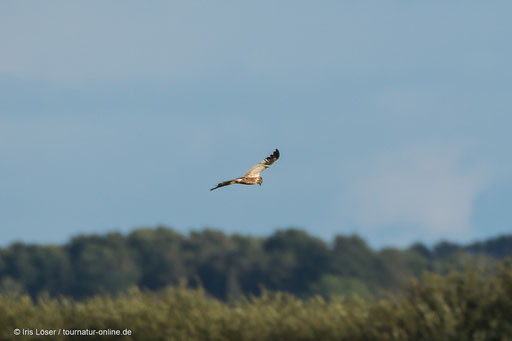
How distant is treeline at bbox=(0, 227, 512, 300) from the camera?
92.0m

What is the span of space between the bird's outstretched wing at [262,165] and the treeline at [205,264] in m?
76.2

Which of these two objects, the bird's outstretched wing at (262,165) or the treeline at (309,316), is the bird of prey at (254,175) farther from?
the treeline at (309,316)

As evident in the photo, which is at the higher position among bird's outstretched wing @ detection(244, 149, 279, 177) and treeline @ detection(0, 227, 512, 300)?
bird's outstretched wing @ detection(244, 149, 279, 177)

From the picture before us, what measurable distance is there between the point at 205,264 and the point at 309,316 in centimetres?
7951

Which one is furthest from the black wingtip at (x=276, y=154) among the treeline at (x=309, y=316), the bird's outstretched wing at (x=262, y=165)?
the treeline at (x=309, y=316)

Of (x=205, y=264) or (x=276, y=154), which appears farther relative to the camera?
(x=205, y=264)

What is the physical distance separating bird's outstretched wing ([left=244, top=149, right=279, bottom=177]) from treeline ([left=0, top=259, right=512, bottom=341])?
161 inches

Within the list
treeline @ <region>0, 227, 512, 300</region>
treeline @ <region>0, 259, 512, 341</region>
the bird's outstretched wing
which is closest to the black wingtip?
the bird's outstretched wing

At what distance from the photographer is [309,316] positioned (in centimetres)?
1535

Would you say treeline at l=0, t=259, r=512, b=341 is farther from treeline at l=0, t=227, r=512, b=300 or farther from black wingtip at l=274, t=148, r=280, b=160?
treeline at l=0, t=227, r=512, b=300

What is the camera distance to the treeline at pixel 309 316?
46.9 feet

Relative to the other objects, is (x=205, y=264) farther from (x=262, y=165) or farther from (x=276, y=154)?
(x=262, y=165)

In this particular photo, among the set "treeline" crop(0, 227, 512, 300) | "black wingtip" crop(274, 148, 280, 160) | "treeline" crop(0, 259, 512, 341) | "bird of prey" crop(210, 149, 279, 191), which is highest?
"black wingtip" crop(274, 148, 280, 160)

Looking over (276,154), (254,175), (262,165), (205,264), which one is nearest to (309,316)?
(276,154)
